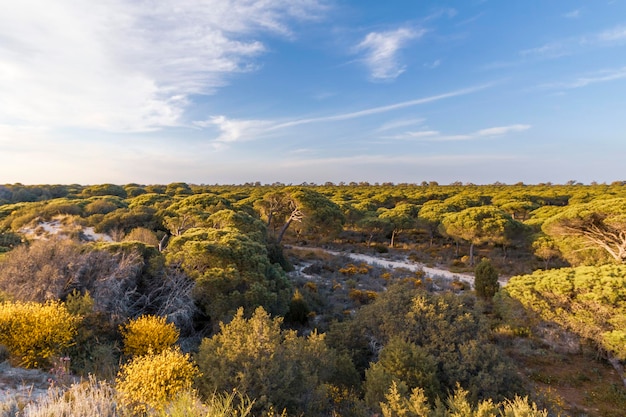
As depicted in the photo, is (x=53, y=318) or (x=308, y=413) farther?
(x=53, y=318)

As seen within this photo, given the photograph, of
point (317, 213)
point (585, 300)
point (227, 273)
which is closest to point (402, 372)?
point (227, 273)

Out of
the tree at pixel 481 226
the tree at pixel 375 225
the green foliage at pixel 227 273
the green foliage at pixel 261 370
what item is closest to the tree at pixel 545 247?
the tree at pixel 481 226

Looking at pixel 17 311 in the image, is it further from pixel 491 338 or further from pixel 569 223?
pixel 569 223

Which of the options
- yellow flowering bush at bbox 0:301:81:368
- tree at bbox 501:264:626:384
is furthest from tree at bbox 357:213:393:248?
yellow flowering bush at bbox 0:301:81:368

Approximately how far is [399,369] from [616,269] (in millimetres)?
8591

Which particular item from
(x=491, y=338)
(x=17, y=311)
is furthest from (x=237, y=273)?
(x=491, y=338)

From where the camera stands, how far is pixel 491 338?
12.3m

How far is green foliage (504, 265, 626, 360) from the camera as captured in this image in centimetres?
890

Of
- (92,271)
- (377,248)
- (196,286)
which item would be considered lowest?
(377,248)

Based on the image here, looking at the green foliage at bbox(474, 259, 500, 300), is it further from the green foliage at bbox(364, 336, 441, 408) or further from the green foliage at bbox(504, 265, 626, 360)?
the green foliage at bbox(364, 336, 441, 408)

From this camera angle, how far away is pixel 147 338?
770 cm

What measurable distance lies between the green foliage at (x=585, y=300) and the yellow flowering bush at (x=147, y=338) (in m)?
11.0

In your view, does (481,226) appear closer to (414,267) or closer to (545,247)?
(545,247)

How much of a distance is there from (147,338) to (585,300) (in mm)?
12536
